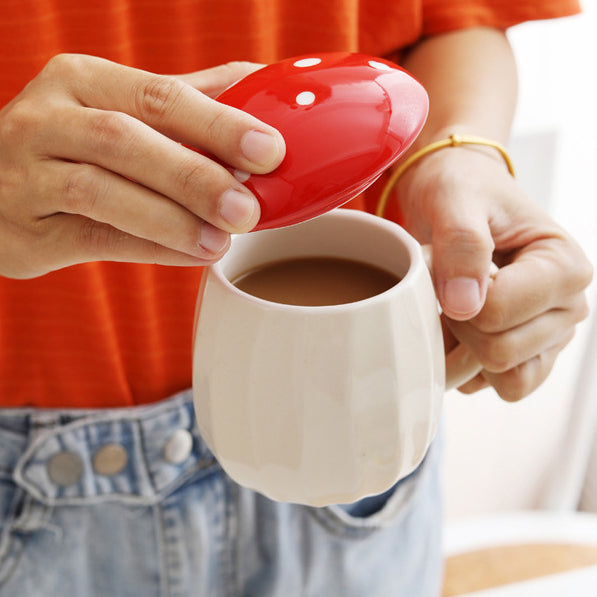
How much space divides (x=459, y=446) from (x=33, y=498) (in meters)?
0.86

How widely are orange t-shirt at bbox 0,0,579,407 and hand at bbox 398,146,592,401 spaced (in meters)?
0.15

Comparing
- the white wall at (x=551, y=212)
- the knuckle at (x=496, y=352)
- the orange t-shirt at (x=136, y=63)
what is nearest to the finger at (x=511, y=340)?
the knuckle at (x=496, y=352)

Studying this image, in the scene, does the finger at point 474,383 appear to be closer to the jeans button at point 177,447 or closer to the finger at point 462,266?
the finger at point 462,266

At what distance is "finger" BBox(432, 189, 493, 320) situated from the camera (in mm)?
446

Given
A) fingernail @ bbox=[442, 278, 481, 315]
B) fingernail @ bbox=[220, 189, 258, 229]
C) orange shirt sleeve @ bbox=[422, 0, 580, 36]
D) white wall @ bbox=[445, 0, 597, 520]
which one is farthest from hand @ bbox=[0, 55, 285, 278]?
white wall @ bbox=[445, 0, 597, 520]

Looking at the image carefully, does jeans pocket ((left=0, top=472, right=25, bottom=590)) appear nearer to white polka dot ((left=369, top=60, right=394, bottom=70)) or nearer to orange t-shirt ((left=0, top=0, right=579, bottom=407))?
orange t-shirt ((left=0, top=0, right=579, bottom=407))

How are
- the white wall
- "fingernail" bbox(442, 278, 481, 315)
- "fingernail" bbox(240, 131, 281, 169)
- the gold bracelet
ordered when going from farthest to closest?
the white wall < the gold bracelet < "fingernail" bbox(442, 278, 481, 315) < "fingernail" bbox(240, 131, 281, 169)

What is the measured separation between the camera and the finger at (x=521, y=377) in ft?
1.71

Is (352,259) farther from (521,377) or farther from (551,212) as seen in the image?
(551,212)

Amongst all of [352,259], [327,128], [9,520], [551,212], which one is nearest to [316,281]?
[352,259]

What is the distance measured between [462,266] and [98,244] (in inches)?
8.5

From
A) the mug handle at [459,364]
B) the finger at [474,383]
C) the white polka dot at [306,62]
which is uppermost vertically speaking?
the white polka dot at [306,62]

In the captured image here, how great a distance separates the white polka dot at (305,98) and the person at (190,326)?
0.32 ft

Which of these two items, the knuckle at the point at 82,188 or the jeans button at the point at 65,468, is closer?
the knuckle at the point at 82,188
